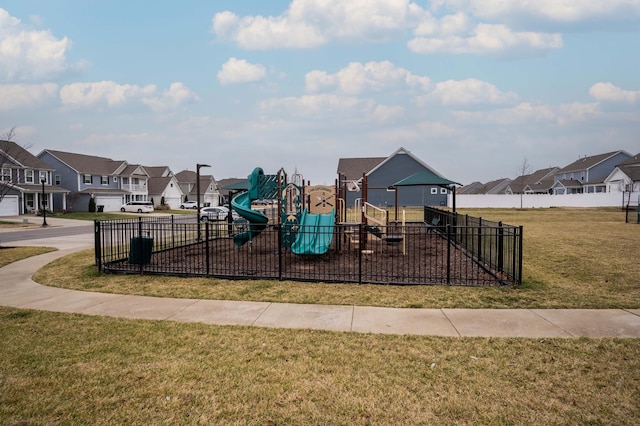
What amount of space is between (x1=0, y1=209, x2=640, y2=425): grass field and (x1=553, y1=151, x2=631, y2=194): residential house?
68977mm

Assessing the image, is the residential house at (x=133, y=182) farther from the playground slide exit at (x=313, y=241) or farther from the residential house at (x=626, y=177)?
the residential house at (x=626, y=177)

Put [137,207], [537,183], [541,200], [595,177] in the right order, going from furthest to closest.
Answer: [537,183] < [595,177] < [541,200] < [137,207]

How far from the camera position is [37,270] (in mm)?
10812

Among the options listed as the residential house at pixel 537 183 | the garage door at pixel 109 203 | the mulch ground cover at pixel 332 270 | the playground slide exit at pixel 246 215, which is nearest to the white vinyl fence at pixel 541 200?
the residential house at pixel 537 183

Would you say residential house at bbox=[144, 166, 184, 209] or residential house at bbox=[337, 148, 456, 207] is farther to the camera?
residential house at bbox=[144, 166, 184, 209]

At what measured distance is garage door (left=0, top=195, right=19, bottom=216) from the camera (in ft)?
130

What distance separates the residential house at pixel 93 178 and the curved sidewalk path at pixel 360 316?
4998 centimetres

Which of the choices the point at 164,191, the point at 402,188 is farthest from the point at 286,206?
the point at 164,191

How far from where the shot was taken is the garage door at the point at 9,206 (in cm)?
3959

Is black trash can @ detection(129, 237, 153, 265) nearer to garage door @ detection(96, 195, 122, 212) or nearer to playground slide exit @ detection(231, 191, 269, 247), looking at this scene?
playground slide exit @ detection(231, 191, 269, 247)

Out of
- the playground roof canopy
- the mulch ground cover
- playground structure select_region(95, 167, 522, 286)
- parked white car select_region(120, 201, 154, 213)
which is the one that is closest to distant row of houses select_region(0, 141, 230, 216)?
parked white car select_region(120, 201, 154, 213)

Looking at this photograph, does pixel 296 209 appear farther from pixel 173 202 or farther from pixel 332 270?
pixel 173 202

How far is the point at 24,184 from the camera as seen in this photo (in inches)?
1724

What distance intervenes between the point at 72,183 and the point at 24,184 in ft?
23.4
